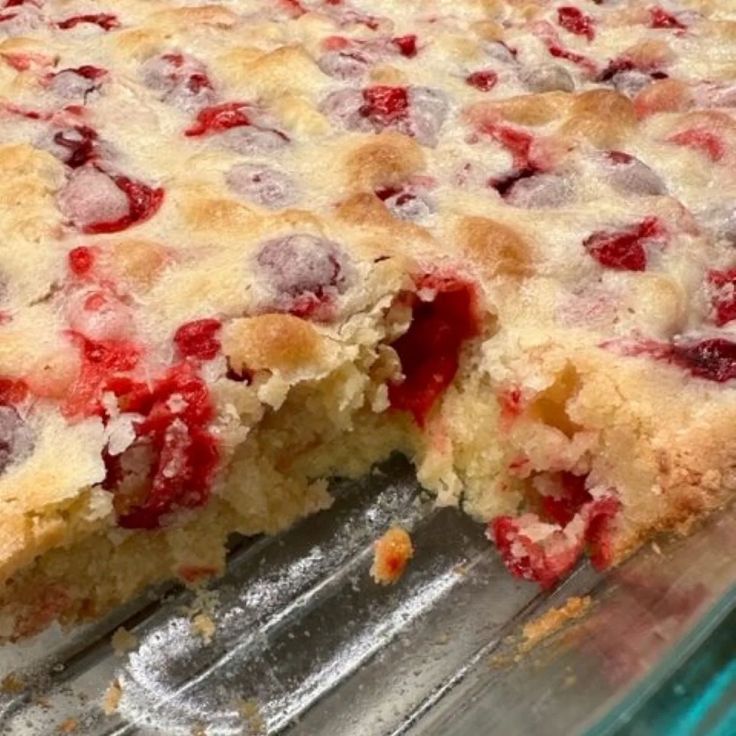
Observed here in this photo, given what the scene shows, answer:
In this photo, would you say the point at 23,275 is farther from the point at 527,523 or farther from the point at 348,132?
the point at 527,523

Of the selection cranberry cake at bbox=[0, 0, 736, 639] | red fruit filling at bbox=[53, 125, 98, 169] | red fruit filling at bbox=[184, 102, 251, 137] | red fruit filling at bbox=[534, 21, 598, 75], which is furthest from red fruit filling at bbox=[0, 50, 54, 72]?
red fruit filling at bbox=[534, 21, 598, 75]

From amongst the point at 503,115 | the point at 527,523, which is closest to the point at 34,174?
the point at 503,115

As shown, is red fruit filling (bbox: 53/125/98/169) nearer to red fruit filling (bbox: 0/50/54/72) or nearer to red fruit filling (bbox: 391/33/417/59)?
red fruit filling (bbox: 0/50/54/72)

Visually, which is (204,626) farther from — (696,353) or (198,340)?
(696,353)

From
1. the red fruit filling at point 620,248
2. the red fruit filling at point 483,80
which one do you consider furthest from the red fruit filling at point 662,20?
the red fruit filling at point 620,248

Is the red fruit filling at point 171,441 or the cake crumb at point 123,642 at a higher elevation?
the red fruit filling at point 171,441

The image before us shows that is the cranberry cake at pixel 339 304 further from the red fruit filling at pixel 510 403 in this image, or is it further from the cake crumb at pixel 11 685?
the cake crumb at pixel 11 685

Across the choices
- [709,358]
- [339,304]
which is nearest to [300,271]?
[339,304]
